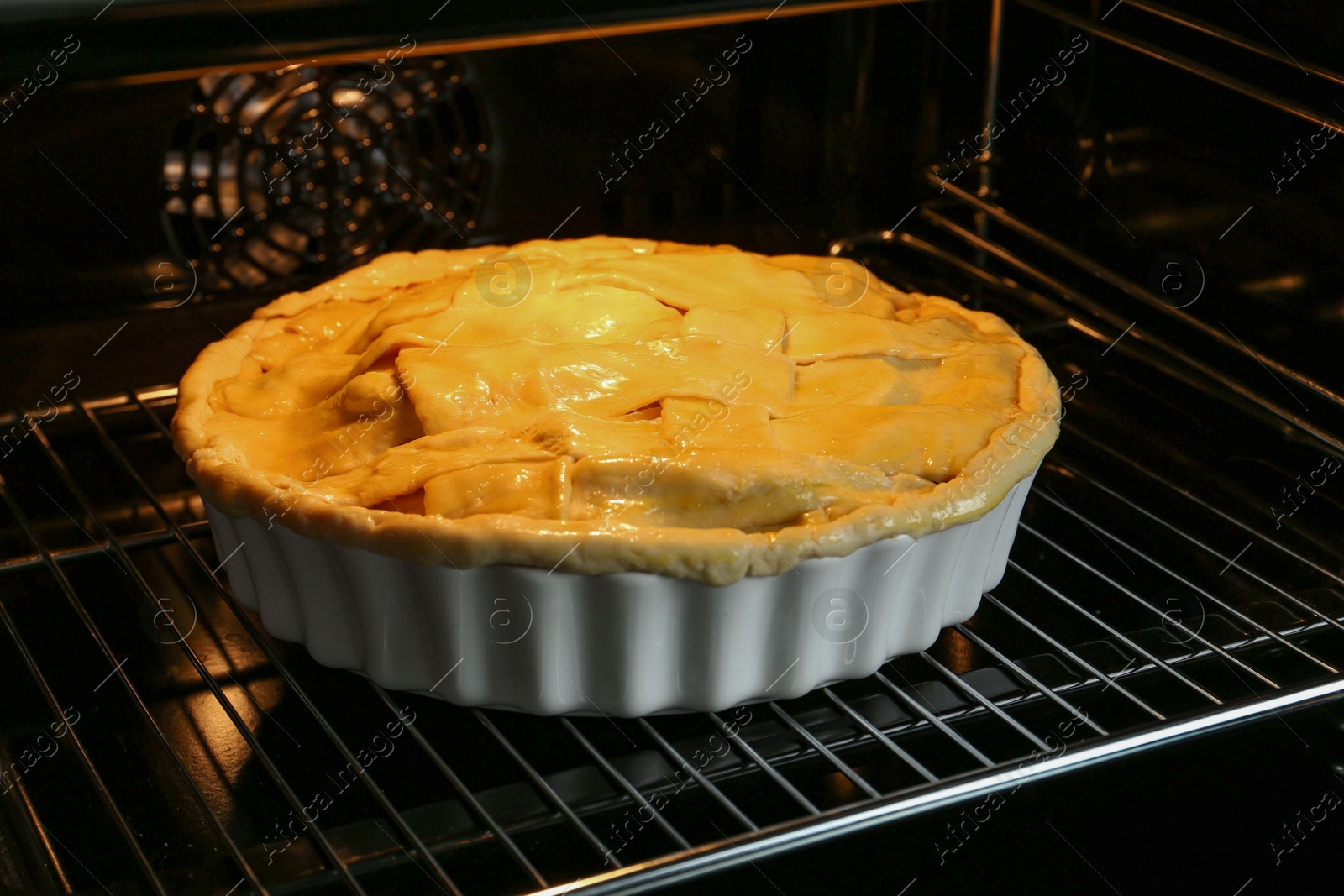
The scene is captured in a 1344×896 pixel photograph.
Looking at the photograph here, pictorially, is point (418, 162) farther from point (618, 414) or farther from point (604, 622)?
point (604, 622)

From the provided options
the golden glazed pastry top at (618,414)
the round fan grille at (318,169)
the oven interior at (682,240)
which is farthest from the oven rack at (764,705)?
the round fan grille at (318,169)

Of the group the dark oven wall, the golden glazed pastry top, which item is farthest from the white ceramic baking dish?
the dark oven wall

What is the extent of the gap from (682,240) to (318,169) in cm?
43

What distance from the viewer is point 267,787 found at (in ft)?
3.14

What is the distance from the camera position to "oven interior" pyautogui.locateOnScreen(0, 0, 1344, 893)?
0.93 m

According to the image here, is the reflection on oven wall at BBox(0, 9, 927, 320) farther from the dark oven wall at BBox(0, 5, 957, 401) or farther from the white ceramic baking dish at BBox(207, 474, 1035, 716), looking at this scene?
the white ceramic baking dish at BBox(207, 474, 1035, 716)

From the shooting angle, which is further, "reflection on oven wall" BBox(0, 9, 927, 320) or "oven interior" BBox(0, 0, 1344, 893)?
"reflection on oven wall" BBox(0, 9, 927, 320)

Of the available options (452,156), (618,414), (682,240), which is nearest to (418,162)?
(452,156)

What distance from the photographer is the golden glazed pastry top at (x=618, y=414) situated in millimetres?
902

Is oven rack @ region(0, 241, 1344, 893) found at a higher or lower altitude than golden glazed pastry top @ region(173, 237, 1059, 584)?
lower

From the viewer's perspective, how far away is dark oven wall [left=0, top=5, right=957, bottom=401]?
137 cm

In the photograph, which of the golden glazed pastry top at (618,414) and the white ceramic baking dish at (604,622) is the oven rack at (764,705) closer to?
the white ceramic baking dish at (604,622)

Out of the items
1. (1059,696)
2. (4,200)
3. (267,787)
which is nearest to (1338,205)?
(1059,696)

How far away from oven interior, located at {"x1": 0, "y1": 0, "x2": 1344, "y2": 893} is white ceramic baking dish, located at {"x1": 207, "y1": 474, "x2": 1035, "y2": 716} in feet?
0.13
